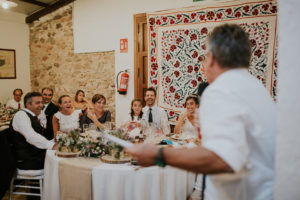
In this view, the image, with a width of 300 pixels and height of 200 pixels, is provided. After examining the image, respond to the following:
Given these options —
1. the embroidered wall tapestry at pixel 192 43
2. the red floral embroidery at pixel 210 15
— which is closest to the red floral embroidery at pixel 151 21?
the embroidered wall tapestry at pixel 192 43

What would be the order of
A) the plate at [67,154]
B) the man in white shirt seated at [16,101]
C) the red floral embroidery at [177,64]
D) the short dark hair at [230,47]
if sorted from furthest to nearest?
the man in white shirt seated at [16,101]
the red floral embroidery at [177,64]
the plate at [67,154]
the short dark hair at [230,47]

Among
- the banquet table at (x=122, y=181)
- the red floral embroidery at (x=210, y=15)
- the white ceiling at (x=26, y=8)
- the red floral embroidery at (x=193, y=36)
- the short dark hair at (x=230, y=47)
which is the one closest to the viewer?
the short dark hair at (x=230, y=47)

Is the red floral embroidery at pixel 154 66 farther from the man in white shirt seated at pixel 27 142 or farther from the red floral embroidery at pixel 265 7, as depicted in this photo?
the man in white shirt seated at pixel 27 142

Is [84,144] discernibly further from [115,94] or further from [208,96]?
[115,94]

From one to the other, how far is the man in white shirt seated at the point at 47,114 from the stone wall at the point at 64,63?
1.12 metres

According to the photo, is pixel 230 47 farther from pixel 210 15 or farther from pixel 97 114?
pixel 210 15

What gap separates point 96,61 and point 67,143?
3.30 metres

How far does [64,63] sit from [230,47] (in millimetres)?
5338

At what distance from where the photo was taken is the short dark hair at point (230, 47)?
0.82m

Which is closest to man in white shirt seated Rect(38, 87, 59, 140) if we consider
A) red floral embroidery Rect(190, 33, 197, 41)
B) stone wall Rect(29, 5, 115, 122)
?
stone wall Rect(29, 5, 115, 122)

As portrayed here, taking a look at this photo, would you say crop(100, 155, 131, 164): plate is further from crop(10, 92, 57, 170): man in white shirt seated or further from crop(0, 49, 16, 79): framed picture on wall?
crop(0, 49, 16, 79): framed picture on wall

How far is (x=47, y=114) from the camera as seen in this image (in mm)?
4059

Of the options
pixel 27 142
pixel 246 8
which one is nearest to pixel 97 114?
pixel 27 142

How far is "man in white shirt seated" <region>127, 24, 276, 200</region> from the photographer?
688 millimetres
